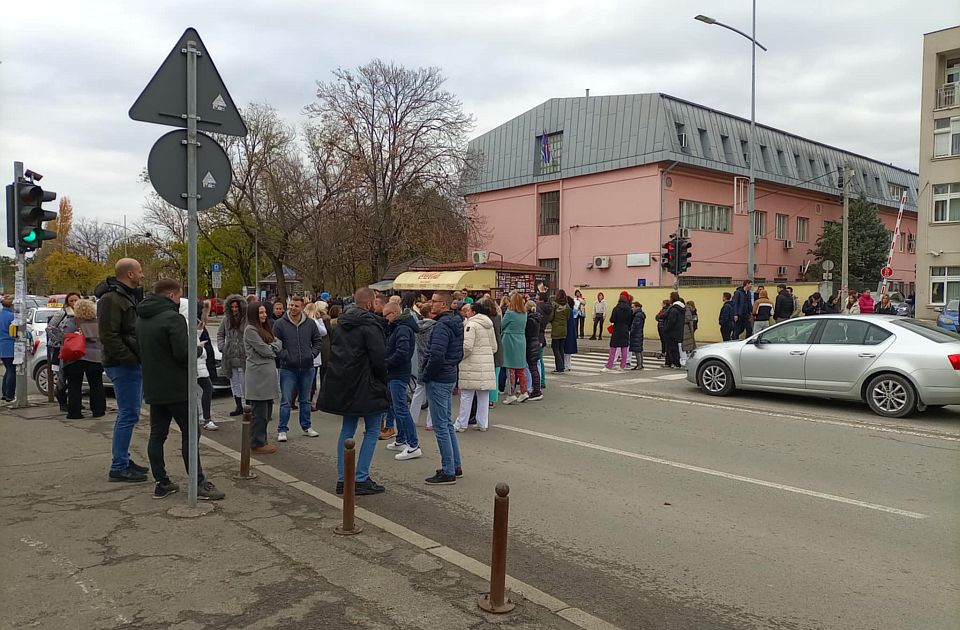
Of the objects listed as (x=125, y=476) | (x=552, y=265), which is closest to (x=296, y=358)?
(x=125, y=476)

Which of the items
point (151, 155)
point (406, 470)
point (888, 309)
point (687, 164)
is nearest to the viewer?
point (151, 155)

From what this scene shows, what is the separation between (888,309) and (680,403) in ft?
40.7

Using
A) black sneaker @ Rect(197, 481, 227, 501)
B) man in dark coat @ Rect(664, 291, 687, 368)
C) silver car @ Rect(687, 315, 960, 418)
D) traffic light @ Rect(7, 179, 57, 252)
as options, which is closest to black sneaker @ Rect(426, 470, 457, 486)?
black sneaker @ Rect(197, 481, 227, 501)

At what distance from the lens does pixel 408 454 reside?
7629 millimetres

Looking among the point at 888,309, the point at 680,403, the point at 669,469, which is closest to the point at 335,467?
the point at 669,469

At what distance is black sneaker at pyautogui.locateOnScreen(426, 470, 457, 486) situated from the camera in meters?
6.55

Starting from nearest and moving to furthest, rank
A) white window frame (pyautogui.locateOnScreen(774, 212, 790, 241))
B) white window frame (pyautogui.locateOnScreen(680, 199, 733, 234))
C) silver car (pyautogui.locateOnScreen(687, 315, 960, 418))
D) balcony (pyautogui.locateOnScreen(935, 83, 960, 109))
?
silver car (pyautogui.locateOnScreen(687, 315, 960, 418))
balcony (pyautogui.locateOnScreen(935, 83, 960, 109))
white window frame (pyautogui.locateOnScreen(680, 199, 733, 234))
white window frame (pyautogui.locateOnScreen(774, 212, 790, 241))

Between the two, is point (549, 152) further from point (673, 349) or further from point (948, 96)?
point (673, 349)

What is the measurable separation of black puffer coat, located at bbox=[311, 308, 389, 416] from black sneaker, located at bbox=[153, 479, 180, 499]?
4.64ft

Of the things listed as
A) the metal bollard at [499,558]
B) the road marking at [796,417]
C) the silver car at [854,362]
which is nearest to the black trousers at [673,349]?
the road marking at [796,417]

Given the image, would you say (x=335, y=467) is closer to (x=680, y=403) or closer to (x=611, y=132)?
(x=680, y=403)

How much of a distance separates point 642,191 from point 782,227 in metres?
12.0

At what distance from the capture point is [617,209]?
35156 mm

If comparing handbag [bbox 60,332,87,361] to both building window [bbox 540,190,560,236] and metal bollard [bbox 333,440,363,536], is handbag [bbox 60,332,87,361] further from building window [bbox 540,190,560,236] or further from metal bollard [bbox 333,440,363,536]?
building window [bbox 540,190,560,236]
